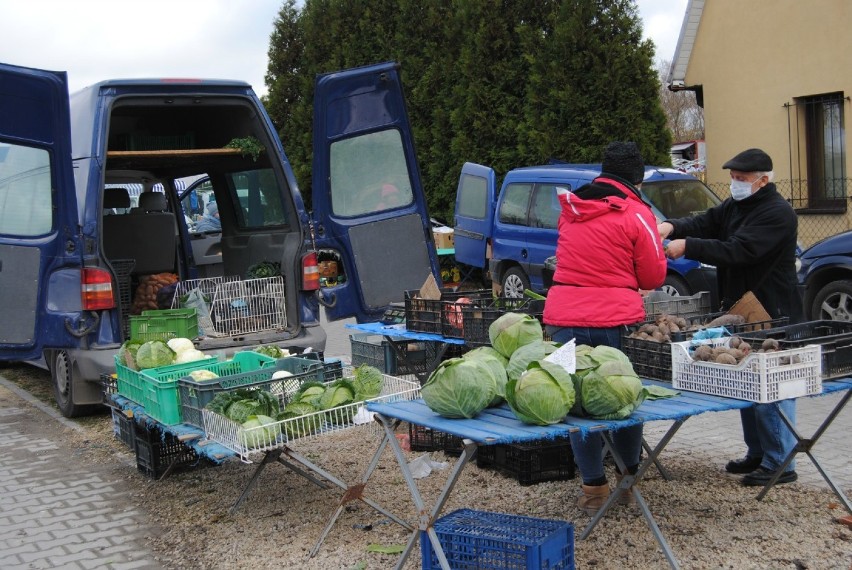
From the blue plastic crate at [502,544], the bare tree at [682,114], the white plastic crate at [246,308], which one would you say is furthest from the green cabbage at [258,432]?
the bare tree at [682,114]

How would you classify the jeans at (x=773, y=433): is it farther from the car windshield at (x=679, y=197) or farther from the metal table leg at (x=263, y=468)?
the car windshield at (x=679, y=197)

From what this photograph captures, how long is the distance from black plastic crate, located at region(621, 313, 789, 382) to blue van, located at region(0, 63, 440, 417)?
152 inches

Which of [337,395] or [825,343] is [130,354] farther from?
[825,343]

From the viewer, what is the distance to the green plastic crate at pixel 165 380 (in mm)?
5523

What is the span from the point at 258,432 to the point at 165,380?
1.42m

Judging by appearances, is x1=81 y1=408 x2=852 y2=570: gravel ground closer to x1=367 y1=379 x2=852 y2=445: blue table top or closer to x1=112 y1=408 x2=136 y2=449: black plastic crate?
x1=112 y1=408 x2=136 y2=449: black plastic crate

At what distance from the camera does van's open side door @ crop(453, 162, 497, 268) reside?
47.6 ft

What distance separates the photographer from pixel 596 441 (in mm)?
4820

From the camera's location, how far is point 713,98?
Answer: 49.8 feet

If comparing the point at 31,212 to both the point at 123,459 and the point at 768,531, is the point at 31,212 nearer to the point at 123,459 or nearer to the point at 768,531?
the point at 123,459

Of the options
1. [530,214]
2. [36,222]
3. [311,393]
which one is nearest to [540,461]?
[311,393]

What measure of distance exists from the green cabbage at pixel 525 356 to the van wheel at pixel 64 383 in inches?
181

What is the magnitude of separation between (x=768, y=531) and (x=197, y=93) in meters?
5.47

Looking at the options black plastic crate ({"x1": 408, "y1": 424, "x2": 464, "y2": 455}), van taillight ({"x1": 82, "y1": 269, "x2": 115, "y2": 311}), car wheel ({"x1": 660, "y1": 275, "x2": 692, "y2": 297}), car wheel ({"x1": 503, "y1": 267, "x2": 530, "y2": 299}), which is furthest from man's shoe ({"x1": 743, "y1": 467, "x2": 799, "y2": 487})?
car wheel ({"x1": 503, "y1": 267, "x2": 530, "y2": 299})
